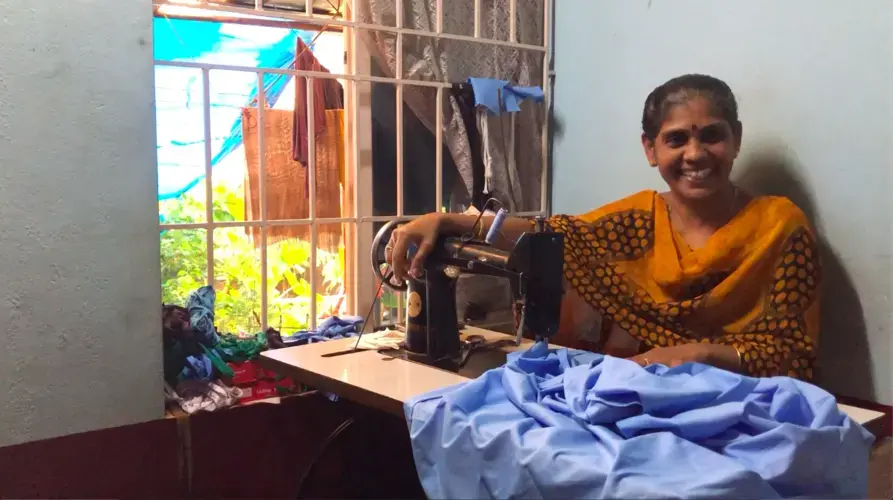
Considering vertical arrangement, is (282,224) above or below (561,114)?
below

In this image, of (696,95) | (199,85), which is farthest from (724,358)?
(199,85)

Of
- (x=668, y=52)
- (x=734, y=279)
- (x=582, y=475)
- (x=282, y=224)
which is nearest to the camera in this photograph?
(x=582, y=475)

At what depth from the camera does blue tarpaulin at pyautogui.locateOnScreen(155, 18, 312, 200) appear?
1.91 meters

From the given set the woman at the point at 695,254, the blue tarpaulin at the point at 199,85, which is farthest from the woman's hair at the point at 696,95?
the blue tarpaulin at the point at 199,85

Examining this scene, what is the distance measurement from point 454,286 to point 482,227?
0.21 m

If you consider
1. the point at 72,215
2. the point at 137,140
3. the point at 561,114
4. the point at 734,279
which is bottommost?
the point at 734,279

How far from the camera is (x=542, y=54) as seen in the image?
239 cm

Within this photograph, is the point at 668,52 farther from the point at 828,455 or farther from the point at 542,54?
the point at 828,455

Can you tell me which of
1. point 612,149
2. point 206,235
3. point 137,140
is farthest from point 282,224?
point 612,149

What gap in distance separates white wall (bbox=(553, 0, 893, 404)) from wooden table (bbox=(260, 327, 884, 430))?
546 millimetres

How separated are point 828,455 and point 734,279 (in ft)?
2.49

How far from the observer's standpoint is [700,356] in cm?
137

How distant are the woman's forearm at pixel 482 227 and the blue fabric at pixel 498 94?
1.70 feet

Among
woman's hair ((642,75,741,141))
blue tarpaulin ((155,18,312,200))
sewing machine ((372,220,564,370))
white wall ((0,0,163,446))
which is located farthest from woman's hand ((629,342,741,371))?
blue tarpaulin ((155,18,312,200))
